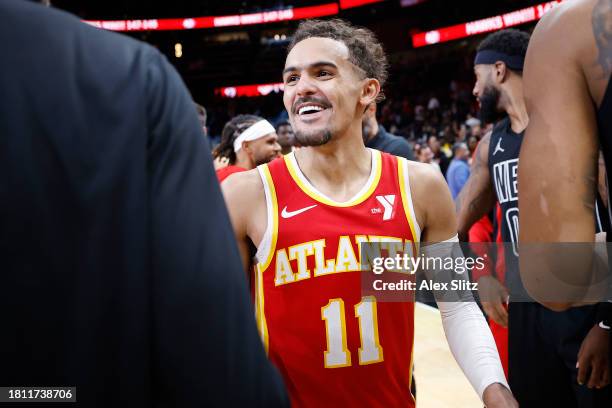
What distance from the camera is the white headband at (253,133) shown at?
179 inches

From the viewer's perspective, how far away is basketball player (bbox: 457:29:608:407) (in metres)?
2.39

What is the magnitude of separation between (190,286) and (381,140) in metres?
3.61

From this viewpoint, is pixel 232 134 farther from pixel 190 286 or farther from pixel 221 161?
pixel 190 286

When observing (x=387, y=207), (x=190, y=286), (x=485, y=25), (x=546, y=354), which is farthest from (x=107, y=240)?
(x=485, y=25)

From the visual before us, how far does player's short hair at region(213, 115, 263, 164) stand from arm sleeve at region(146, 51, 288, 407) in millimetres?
3881

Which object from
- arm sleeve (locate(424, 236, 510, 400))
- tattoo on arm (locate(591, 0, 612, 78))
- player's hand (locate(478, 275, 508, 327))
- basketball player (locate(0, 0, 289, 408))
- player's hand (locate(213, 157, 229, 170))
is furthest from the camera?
player's hand (locate(213, 157, 229, 170))

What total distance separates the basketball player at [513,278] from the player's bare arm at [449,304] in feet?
1.19

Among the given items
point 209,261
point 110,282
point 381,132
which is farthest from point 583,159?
point 381,132

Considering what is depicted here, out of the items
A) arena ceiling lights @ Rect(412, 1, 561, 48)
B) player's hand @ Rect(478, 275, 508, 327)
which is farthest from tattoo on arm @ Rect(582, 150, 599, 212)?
arena ceiling lights @ Rect(412, 1, 561, 48)

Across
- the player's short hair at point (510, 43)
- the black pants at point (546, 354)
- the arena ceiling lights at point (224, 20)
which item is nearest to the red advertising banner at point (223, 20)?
the arena ceiling lights at point (224, 20)

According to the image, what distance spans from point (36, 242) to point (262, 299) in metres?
1.25

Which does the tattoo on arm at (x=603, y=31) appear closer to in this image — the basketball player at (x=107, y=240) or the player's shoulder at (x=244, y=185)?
the basketball player at (x=107, y=240)

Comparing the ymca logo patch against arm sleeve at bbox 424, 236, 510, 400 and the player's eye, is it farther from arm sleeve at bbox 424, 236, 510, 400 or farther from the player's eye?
the player's eye

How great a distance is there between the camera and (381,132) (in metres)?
4.29
